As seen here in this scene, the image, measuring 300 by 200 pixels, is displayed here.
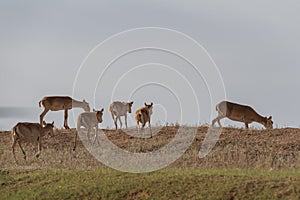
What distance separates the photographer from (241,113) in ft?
112

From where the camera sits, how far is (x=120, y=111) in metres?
32.5

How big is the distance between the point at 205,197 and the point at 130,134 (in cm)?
1159

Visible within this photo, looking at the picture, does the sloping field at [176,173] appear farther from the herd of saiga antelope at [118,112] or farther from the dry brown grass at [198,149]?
the herd of saiga antelope at [118,112]

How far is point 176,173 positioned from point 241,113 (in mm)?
14412

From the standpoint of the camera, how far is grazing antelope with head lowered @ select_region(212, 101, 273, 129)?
33344mm

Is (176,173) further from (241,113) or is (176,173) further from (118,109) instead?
(241,113)

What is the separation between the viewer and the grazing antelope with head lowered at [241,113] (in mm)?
33344

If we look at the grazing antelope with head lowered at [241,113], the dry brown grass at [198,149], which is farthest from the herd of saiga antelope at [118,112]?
the dry brown grass at [198,149]

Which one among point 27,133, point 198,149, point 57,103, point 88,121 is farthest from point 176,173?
point 57,103

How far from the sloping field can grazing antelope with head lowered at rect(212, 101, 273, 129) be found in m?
4.79

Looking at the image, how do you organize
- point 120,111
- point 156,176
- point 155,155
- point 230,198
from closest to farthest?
1. point 230,198
2. point 156,176
3. point 155,155
4. point 120,111

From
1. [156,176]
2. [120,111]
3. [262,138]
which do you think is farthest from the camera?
[120,111]

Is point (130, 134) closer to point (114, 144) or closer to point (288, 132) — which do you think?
point (114, 144)

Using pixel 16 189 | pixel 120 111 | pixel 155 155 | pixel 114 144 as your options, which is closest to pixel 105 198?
pixel 16 189
